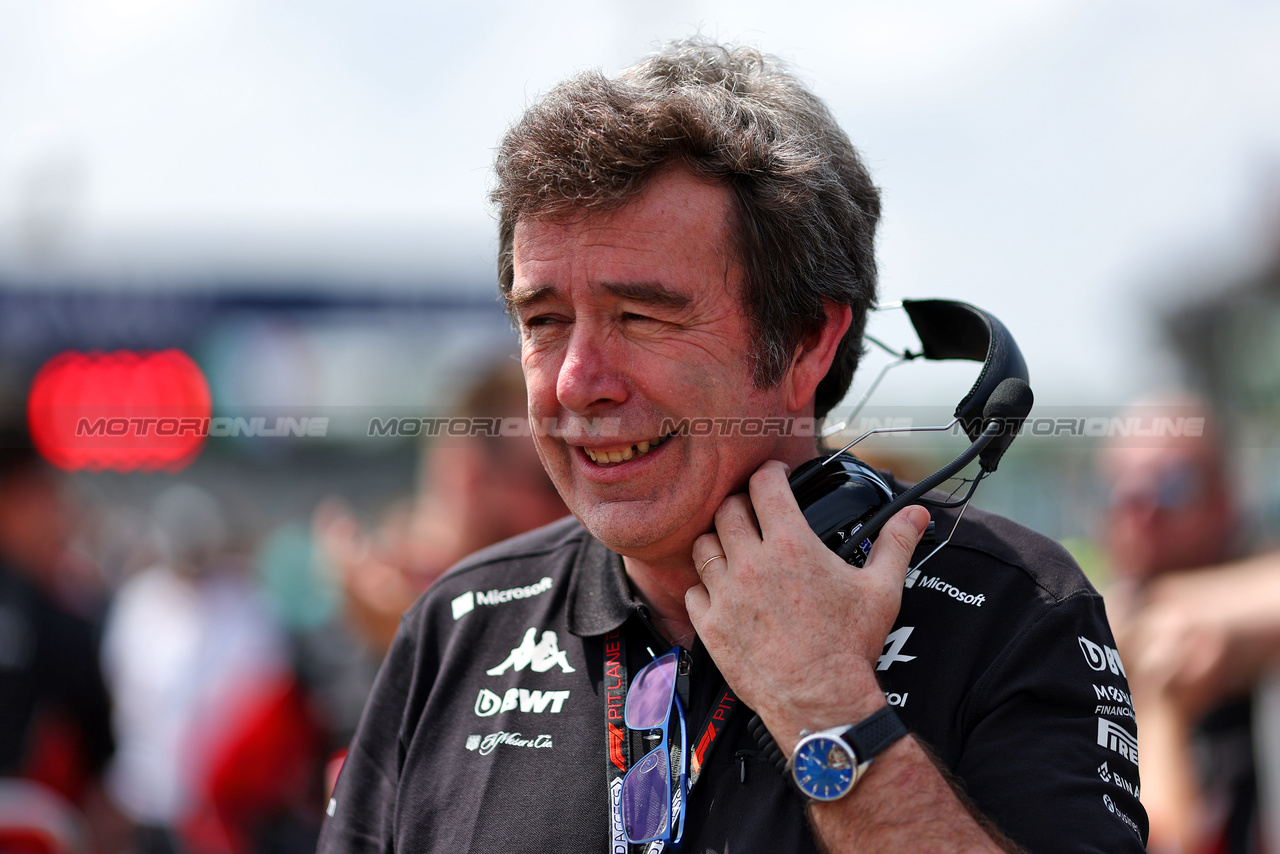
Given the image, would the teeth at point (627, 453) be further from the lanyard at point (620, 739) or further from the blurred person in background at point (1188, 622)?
the blurred person in background at point (1188, 622)

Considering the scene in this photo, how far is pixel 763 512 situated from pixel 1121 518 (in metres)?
3.10

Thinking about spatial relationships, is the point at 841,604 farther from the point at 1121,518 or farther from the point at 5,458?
the point at 5,458

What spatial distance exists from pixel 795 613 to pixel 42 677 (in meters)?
4.74

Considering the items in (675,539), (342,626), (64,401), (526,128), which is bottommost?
(342,626)

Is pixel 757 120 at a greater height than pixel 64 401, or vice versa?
pixel 757 120

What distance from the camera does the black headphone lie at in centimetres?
190

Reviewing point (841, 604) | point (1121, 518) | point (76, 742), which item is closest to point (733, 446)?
point (841, 604)

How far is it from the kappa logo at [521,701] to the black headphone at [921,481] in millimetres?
679

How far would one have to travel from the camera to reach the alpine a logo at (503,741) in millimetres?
2045

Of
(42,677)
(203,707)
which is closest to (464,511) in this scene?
(42,677)

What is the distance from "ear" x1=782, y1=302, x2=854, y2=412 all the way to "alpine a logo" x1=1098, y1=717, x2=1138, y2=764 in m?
0.87

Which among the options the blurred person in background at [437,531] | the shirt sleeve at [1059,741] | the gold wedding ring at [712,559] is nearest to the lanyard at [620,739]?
the gold wedding ring at [712,559]

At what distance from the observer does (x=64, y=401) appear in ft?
27.2

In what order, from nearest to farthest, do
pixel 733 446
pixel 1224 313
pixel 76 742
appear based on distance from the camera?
pixel 733 446, pixel 76 742, pixel 1224 313
